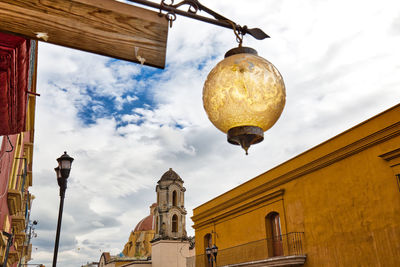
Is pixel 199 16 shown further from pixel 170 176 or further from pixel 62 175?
pixel 170 176

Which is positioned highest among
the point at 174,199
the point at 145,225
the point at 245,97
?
the point at 145,225

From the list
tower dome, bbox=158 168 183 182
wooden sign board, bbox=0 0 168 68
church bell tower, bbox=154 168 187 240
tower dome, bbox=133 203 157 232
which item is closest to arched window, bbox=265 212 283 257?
wooden sign board, bbox=0 0 168 68

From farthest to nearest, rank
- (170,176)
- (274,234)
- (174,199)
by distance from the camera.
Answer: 1. (174,199)
2. (170,176)
3. (274,234)

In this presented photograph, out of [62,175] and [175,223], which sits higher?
[175,223]

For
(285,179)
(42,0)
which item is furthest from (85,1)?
(285,179)

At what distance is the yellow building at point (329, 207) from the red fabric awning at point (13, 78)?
9.03m

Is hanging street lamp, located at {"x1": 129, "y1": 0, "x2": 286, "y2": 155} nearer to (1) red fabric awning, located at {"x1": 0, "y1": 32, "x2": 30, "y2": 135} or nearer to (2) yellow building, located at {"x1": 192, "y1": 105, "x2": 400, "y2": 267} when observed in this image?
(1) red fabric awning, located at {"x1": 0, "y1": 32, "x2": 30, "y2": 135}

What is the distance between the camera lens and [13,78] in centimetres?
281

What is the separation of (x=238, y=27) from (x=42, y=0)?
1.09 meters

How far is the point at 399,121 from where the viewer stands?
907 cm

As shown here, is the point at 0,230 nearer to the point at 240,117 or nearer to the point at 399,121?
the point at 240,117

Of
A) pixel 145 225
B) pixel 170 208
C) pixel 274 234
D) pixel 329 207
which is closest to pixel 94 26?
pixel 329 207

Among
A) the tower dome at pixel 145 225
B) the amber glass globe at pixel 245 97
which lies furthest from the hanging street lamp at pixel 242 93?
the tower dome at pixel 145 225

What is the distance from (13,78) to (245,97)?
2025mm
